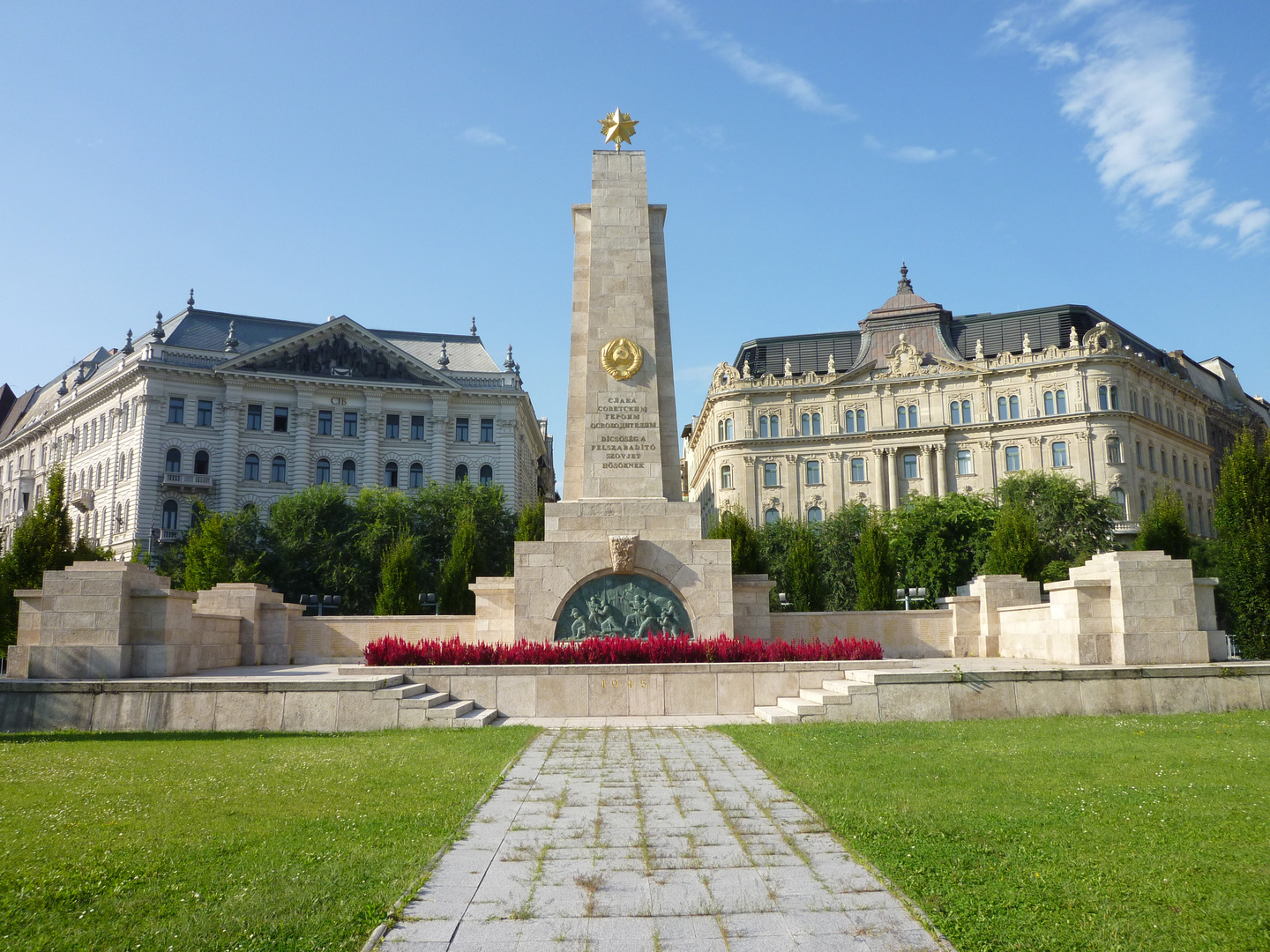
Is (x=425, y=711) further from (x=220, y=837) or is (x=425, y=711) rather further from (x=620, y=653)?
(x=220, y=837)

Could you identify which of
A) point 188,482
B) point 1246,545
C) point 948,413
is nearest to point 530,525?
point 1246,545

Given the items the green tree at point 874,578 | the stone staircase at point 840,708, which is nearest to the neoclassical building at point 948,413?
the green tree at point 874,578

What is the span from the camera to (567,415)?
22656mm

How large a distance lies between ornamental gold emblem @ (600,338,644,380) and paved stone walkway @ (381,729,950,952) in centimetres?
1339

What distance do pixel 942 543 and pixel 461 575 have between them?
103 ft

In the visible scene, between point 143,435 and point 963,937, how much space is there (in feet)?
223

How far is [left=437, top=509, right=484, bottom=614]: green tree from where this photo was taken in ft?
115

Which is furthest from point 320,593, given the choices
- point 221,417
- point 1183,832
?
point 1183,832

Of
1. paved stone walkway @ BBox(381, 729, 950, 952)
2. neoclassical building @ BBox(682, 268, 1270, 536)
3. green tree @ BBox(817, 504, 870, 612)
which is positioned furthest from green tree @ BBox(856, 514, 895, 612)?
neoclassical building @ BBox(682, 268, 1270, 536)

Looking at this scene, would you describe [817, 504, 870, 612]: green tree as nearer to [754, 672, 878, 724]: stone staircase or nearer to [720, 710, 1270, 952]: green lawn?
[754, 672, 878, 724]: stone staircase

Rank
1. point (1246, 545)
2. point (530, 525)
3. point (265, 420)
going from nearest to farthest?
point (1246, 545) < point (530, 525) < point (265, 420)

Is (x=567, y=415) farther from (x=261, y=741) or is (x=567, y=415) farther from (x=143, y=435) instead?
(x=143, y=435)

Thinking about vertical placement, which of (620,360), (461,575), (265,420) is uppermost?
(265,420)

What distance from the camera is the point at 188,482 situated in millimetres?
63562
